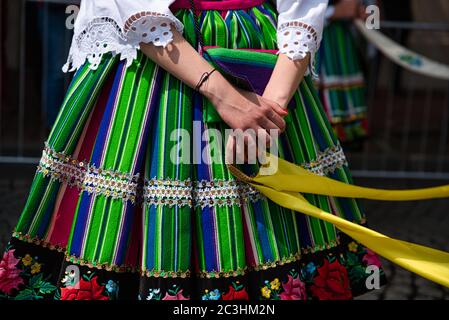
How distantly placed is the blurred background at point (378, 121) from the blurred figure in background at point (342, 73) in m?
0.20

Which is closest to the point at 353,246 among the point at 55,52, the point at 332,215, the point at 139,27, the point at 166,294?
the point at 332,215

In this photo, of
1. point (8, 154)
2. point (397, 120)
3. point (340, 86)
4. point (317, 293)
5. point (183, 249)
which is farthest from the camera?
point (397, 120)

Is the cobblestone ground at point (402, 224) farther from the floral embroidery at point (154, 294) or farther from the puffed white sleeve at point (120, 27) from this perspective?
the puffed white sleeve at point (120, 27)

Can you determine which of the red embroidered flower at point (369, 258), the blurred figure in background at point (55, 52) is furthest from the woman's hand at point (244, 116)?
the blurred figure in background at point (55, 52)

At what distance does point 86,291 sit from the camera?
1.98m

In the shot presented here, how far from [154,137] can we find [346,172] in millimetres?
598

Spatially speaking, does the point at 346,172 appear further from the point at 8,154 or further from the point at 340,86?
the point at 8,154

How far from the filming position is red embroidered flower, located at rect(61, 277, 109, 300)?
1.97 meters

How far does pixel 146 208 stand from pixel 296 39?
58 cm

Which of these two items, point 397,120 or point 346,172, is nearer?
point 346,172

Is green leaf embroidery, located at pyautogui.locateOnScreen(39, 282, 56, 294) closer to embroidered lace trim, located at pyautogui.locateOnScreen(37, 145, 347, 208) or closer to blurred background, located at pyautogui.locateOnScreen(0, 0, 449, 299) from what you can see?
embroidered lace trim, located at pyautogui.locateOnScreen(37, 145, 347, 208)

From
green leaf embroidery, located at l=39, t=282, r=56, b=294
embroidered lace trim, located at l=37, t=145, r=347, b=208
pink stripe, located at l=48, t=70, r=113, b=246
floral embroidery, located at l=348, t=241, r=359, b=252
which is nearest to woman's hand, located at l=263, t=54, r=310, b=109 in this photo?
embroidered lace trim, located at l=37, t=145, r=347, b=208
